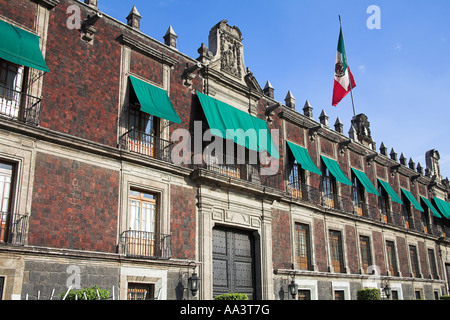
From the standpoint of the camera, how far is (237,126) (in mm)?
17266

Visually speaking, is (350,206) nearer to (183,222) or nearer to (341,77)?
(341,77)

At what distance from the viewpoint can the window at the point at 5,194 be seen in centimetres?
1095

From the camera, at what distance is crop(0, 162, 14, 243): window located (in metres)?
11.0

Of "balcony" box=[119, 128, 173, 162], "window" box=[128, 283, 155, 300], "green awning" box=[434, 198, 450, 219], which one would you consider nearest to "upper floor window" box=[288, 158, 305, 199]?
"balcony" box=[119, 128, 173, 162]

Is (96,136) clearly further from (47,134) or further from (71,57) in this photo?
(71,57)

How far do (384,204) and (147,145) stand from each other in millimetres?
17301

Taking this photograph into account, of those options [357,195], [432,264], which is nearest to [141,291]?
[357,195]

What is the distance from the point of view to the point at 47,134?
12.0 m

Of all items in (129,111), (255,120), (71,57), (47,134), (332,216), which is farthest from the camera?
(332,216)

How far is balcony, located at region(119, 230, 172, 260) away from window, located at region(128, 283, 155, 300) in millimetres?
849

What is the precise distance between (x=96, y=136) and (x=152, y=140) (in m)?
2.24

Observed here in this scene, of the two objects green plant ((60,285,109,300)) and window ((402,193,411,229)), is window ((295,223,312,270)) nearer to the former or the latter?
green plant ((60,285,109,300))

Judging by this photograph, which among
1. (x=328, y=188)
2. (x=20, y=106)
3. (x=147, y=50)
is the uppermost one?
(x=147, y=50)
